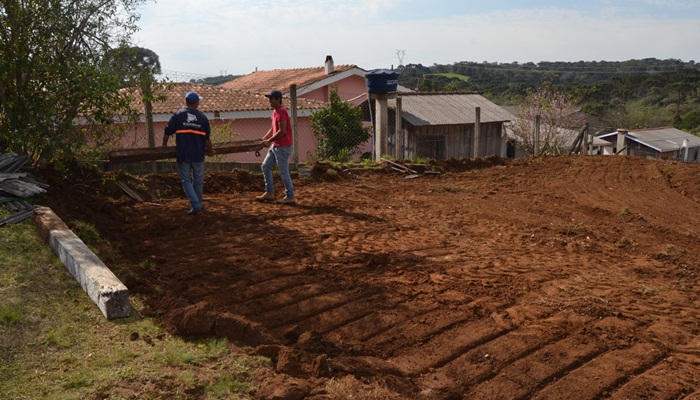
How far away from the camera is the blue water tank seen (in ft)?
47.5

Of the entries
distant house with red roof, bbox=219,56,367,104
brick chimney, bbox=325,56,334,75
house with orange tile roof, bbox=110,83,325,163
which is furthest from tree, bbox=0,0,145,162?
brick chimney, bbox=325,56,334,75

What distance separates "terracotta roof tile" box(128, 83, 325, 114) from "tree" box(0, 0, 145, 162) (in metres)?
11.6

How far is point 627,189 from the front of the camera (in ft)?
41.1

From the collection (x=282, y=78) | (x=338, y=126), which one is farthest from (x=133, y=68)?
(x=282, y=78)

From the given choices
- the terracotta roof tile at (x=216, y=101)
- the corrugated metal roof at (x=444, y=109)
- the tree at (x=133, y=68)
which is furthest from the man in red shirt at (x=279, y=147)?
the corrugated metal roof at (x=444, y=109)

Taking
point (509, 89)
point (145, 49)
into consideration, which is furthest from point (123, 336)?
point (509, 89)

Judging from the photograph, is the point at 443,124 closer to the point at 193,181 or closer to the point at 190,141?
the point at 193,181

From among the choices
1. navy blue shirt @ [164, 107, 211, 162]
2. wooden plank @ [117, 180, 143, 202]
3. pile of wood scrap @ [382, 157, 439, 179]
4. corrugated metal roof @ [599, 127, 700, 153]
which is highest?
navy blue shirt @ [164, 107, 211, 162]

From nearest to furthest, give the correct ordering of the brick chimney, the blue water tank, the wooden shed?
the blue water tank, the wooden shed, the brick chimney

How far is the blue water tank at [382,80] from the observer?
47.5ft

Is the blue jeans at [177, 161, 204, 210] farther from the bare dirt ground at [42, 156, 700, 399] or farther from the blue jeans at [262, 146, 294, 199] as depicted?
the blue jeans at [262, 146, 294, 199]

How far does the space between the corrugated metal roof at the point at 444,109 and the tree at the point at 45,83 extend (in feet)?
54.9

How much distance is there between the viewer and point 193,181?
8367 millimetres

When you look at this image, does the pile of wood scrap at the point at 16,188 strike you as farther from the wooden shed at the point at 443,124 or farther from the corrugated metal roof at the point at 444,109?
the corrugated metal roof at the point at 444,109
